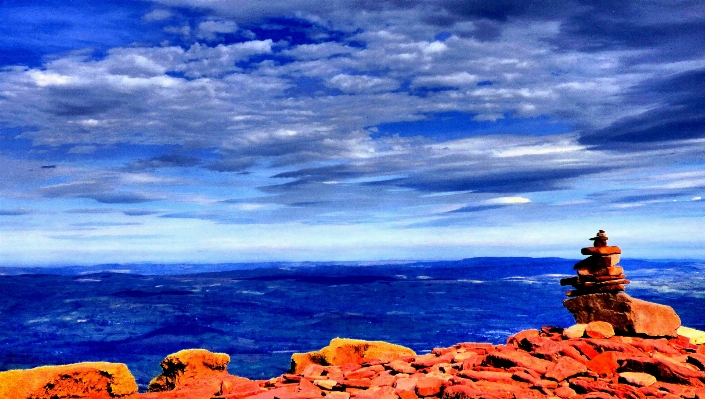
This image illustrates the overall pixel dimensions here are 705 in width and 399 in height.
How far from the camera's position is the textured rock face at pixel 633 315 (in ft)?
58.9

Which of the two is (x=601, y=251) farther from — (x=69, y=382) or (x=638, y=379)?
(x=69, y=382)

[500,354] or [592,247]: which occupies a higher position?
[592,247]

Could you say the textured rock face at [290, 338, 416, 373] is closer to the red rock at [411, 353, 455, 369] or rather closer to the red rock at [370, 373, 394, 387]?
the red rock at [411, 353, 455, 369]

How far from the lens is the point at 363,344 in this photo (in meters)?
20.1

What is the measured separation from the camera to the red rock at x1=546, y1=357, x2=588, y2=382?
13406mm

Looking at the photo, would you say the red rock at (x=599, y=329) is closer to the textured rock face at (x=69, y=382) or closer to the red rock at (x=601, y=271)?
the red rock at (x=601, y=271)

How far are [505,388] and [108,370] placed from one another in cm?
1008

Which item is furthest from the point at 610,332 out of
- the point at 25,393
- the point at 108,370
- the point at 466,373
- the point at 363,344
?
the point at 25,393

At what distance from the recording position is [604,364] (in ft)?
47.0

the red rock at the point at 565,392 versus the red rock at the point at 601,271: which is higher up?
the red rock at the point at 601,271

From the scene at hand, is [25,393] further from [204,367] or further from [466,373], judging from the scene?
[466,373]

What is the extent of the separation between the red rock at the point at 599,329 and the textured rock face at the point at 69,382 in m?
13.1

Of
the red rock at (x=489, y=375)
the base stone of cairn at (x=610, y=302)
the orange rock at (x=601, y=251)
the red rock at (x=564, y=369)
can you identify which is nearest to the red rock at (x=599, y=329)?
the base stone of cairn at (x=610, y=302)

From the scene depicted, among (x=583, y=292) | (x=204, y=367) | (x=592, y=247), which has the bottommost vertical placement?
(x=204, y=367)
